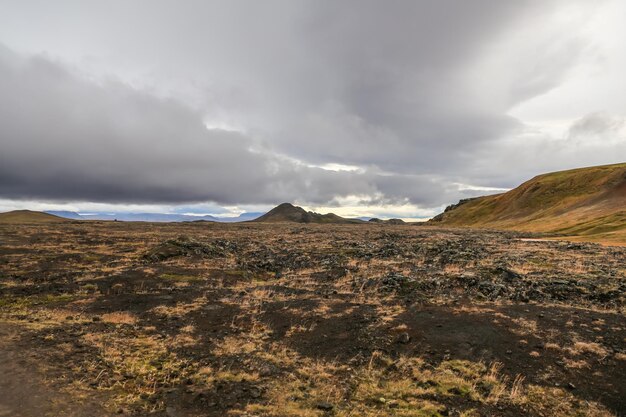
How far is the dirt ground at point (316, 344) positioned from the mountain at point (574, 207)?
63.1m

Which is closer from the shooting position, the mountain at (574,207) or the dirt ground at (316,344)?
the dirt ground at (316,344)

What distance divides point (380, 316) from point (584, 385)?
1039cm

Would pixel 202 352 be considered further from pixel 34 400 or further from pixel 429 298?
pixel 429 298

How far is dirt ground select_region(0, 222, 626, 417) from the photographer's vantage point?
12.4 metres

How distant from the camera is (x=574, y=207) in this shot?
141625mm

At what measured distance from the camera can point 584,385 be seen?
13.4 m

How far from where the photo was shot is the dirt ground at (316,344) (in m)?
12.4

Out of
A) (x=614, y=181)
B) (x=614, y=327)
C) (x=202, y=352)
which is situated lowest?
(x=202, y=352)

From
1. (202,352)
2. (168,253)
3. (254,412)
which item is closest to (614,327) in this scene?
(254,412)

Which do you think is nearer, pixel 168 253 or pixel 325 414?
pixel 325 414

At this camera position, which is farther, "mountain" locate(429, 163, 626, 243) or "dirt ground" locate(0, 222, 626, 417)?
"mountain" locate(429, 163, 626, 243)

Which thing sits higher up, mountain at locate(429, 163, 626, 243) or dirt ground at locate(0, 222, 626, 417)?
mountain at locate(429, 163, 626, 243)

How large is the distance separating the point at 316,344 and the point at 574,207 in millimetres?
162993

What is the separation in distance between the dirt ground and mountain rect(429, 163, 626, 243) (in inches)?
2485
